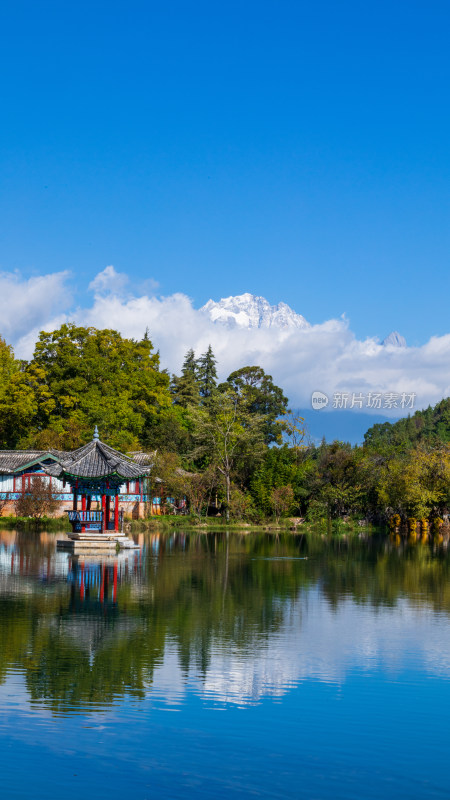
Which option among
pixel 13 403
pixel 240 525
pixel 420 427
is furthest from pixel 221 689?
pixel 420 427

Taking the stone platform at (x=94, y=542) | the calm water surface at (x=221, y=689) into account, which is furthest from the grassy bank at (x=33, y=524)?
the calm water surface at (x=221, y=689)

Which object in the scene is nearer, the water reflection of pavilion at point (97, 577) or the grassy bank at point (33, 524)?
the water reflection of pavilion at point (97, 577)

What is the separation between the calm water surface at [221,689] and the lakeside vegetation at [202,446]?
25.1 metres

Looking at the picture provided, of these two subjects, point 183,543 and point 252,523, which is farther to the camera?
point 252,523

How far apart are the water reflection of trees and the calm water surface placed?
0.17 feet

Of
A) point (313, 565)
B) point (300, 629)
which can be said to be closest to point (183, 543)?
point (313, 565)

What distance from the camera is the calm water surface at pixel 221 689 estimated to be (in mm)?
7391

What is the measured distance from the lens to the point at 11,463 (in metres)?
43.3

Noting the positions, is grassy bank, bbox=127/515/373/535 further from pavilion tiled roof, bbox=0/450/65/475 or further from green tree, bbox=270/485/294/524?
pavilion tiled roof, bbox=0/450/65/475

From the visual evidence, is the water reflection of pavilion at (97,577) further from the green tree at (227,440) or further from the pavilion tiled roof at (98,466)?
the green tree at (227,440)

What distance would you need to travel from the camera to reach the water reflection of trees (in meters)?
10.8

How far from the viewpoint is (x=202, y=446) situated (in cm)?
4803

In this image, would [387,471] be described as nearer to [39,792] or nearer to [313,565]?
[313,565]

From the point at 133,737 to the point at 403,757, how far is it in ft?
8.69
